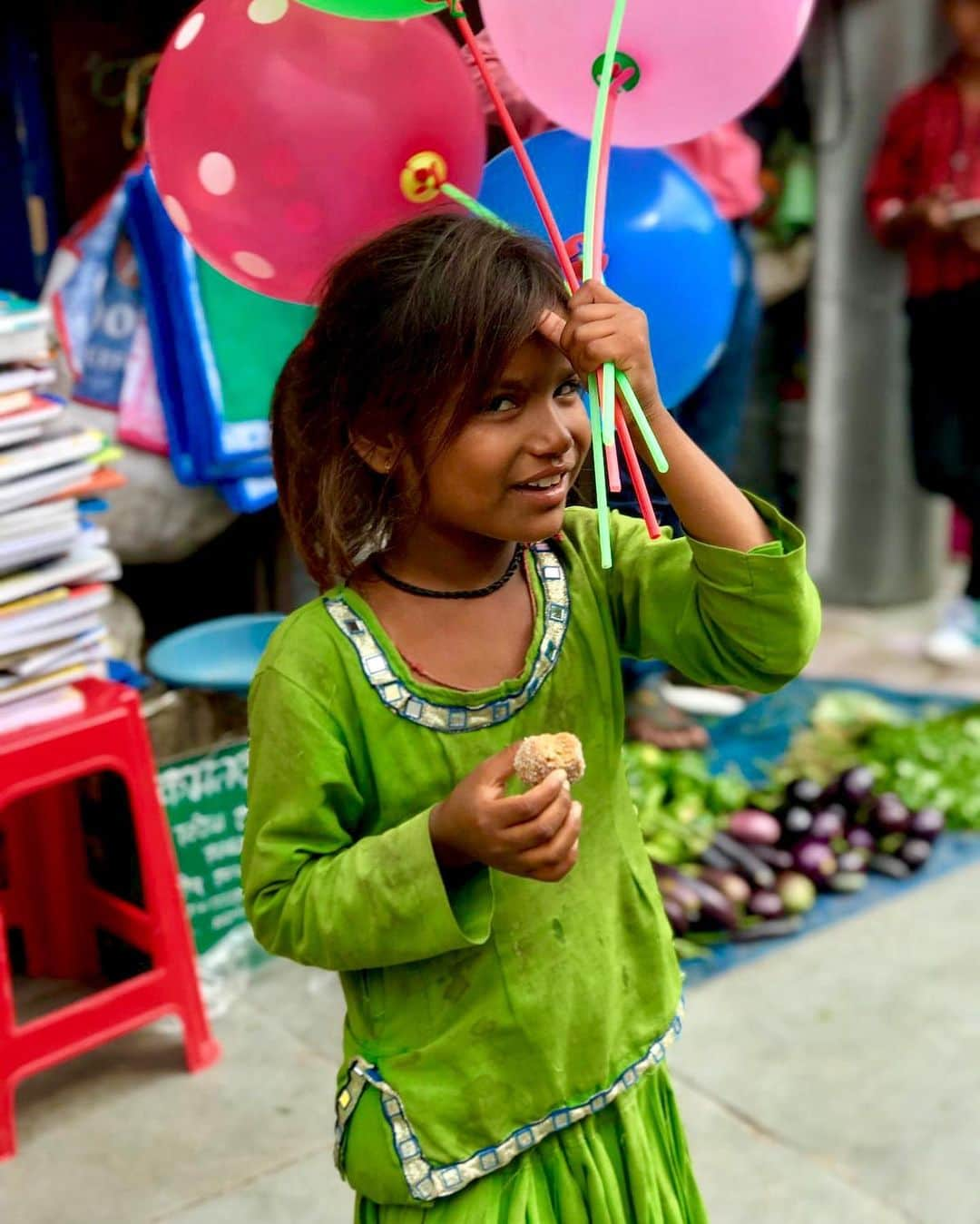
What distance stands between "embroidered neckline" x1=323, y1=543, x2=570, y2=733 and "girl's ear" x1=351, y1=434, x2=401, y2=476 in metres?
0.14

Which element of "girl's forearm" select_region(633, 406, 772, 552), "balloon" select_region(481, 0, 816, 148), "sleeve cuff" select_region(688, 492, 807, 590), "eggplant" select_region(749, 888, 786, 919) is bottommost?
"eggplant" select_region(749, 888, 786, 919)

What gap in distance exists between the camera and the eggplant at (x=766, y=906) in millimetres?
3424

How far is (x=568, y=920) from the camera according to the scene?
5.10 feet

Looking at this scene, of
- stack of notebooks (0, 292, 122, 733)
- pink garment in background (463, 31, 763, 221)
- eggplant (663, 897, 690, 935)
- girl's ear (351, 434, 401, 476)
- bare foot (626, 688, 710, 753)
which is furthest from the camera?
bare foot (626, 688, 710, 753)

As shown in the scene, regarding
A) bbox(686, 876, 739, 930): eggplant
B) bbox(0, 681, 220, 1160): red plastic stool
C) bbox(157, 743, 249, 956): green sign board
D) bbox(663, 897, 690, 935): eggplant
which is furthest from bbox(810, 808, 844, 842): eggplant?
bbox(0, 681, 220, 1160): red plastic stool

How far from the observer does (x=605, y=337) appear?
4.41 feet

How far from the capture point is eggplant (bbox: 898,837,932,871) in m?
3.67

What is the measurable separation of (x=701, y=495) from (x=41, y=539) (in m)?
1.64

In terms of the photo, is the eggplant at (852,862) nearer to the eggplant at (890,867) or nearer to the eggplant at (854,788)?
the eggplant at (890,867)

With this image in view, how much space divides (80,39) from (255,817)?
2.73 m

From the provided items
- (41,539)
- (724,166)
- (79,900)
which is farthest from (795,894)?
(41,539)

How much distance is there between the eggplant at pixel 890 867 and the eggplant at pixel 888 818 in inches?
3.0

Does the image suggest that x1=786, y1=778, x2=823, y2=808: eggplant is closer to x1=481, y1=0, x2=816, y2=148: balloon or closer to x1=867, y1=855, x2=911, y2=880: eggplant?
x1=867, y1=855, x2=911, y2=880: eggplant

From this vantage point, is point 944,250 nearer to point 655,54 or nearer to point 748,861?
point 748,861
